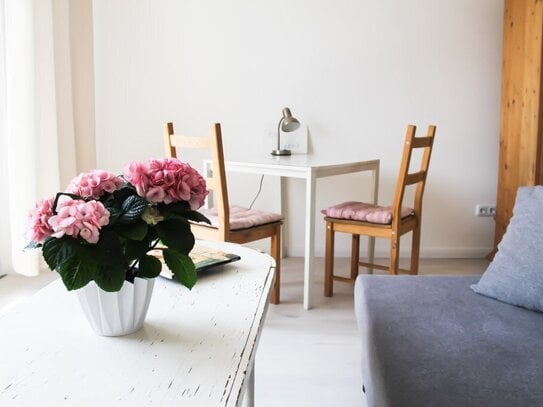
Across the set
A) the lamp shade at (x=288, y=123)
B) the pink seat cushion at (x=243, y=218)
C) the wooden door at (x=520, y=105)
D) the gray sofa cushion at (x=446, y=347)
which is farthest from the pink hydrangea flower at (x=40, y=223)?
the wooden door at (x=520, y=105)

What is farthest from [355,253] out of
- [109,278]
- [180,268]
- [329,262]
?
[109,278]

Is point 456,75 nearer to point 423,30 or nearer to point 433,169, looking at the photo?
point 423,30

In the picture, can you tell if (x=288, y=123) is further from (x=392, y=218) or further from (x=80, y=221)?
(x=80, y=221)

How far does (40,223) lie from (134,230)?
0.48 feet

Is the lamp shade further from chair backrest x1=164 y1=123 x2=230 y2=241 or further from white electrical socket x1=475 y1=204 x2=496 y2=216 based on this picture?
white electrical socket x1=475 y1=204 x2=496 y2=216

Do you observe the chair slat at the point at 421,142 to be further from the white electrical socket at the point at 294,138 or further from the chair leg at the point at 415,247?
the white electrical socket at the point at 294,138

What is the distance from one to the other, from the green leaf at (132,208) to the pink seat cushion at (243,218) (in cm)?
147

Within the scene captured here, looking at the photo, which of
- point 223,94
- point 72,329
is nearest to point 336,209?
point 223,94

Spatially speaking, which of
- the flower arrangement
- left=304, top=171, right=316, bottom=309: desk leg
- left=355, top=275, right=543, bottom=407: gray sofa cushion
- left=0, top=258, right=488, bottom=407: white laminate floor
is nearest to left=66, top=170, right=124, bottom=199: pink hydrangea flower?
the flower arrangement

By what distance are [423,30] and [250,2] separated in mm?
1080

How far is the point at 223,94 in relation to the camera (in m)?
3.43

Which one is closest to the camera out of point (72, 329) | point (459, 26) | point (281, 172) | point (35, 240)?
point (35, 240)

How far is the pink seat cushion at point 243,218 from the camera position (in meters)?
2.42

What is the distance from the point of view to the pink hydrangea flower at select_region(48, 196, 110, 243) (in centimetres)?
83
